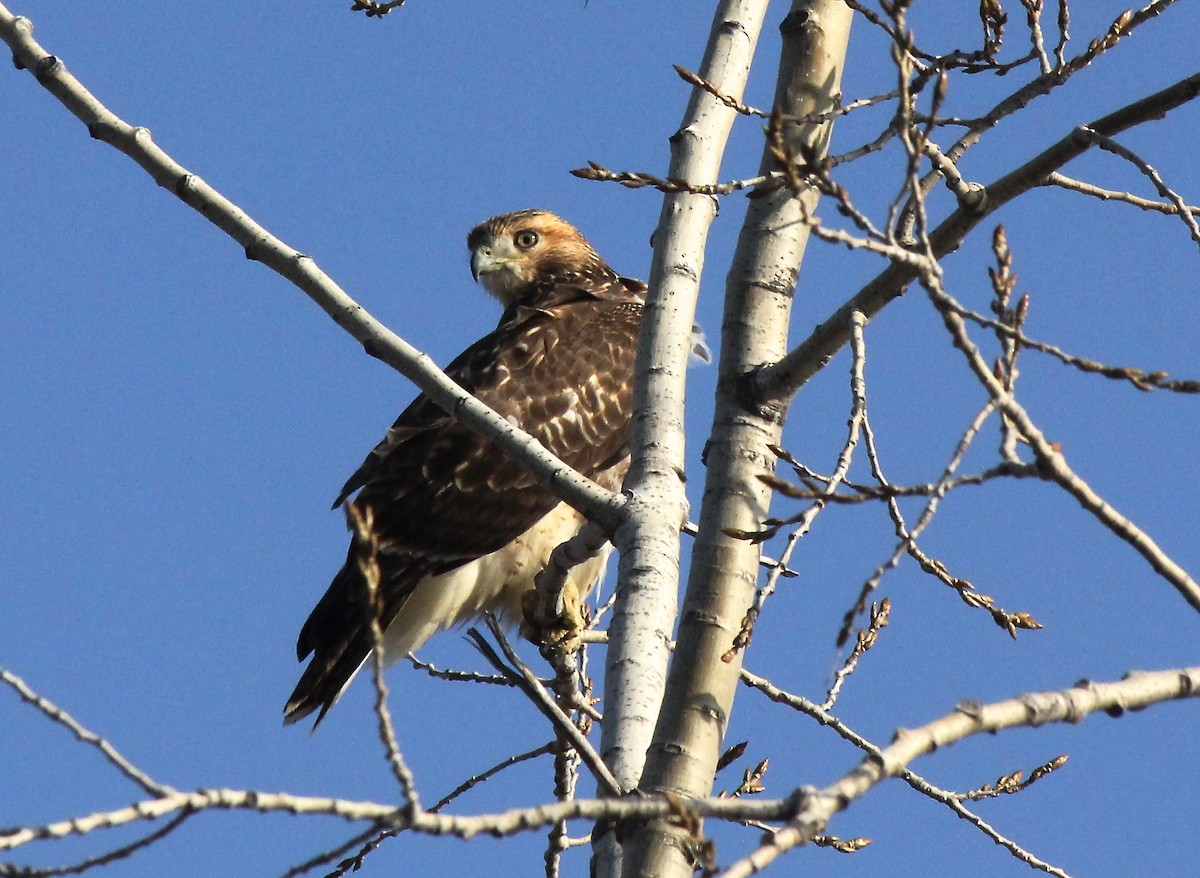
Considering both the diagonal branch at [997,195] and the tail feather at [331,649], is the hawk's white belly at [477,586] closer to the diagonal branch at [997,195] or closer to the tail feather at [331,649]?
the tail feather at [331,649]

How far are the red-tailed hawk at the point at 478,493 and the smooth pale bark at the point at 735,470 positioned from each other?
93.2 inches

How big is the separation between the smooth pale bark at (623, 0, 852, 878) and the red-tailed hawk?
2.37m

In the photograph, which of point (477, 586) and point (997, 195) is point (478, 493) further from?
point (997, 195)

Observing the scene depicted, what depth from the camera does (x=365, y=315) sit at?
3643 millimetres

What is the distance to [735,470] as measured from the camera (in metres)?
3.84

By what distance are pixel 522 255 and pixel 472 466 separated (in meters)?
1.94

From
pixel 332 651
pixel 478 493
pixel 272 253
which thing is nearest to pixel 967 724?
pixel 272 253

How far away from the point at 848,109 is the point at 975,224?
1.42 feet

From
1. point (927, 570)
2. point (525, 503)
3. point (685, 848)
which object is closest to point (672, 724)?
point (685, 848)

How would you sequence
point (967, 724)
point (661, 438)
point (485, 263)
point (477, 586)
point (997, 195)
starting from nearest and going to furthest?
point (967, 724) < point (997, 195) < point (661, 438) < point (477, 586) < point (485, 263)

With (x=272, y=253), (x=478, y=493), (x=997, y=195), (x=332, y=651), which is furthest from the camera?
(x=478, y=493)

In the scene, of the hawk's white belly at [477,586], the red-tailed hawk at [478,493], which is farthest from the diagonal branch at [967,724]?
the hawk's white belly at [477,586]

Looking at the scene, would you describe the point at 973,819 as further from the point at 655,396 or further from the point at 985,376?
the point at 985,376

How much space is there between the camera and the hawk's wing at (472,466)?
6.18 m
